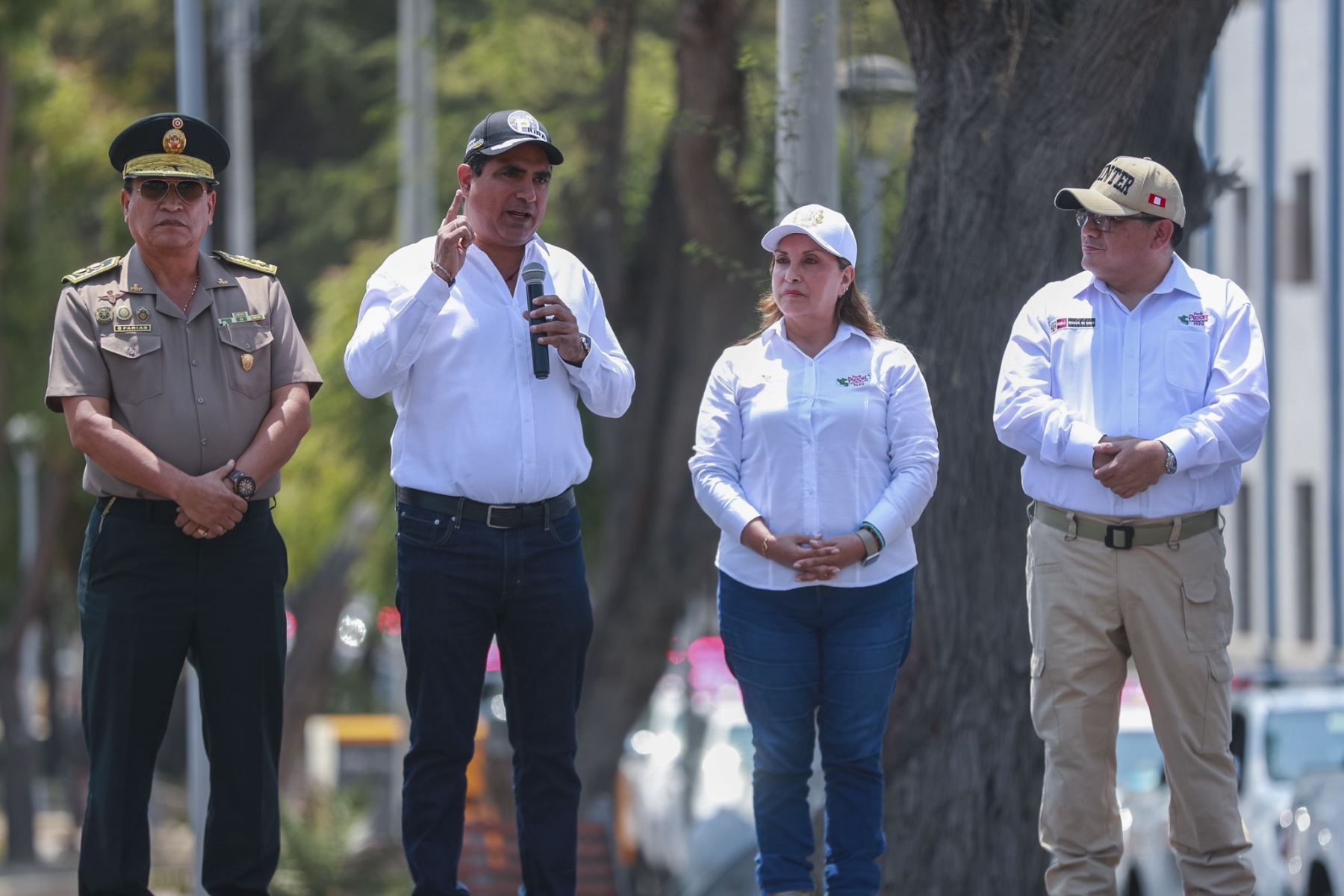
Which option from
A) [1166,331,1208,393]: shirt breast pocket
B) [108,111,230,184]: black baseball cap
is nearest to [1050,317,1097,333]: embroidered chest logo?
[1166,331,1208,393]: shirt breast pocket

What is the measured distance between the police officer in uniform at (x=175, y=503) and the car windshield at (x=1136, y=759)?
669 centimetres

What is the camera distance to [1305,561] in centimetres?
2559

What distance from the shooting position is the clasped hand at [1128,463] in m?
5.50

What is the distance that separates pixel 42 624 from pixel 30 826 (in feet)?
19.8

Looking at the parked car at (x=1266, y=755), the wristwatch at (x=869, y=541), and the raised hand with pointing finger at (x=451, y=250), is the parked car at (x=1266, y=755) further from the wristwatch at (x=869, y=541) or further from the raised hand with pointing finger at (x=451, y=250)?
the raised hand with pointing finger at (x=451, y=250)

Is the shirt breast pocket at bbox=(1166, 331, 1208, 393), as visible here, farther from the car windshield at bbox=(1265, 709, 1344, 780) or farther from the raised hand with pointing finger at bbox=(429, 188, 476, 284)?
the car windshield at bbox=(1265, 709, 1344, 780)

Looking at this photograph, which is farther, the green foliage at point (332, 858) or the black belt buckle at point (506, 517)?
the green foliage at point (332, 858)

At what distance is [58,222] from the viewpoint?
880 inches

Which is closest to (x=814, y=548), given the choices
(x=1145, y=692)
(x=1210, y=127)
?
(x=1145, y=692)

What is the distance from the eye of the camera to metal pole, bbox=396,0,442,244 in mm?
17328

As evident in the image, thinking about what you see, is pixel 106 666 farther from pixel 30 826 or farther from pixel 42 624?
pixel 42 624

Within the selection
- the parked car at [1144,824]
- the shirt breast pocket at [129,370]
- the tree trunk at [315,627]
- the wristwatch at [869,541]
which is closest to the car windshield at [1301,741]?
the parked car at [1144,824]

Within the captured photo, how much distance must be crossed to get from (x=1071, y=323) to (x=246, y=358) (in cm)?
235

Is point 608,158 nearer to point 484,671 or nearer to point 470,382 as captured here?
point 470,382
